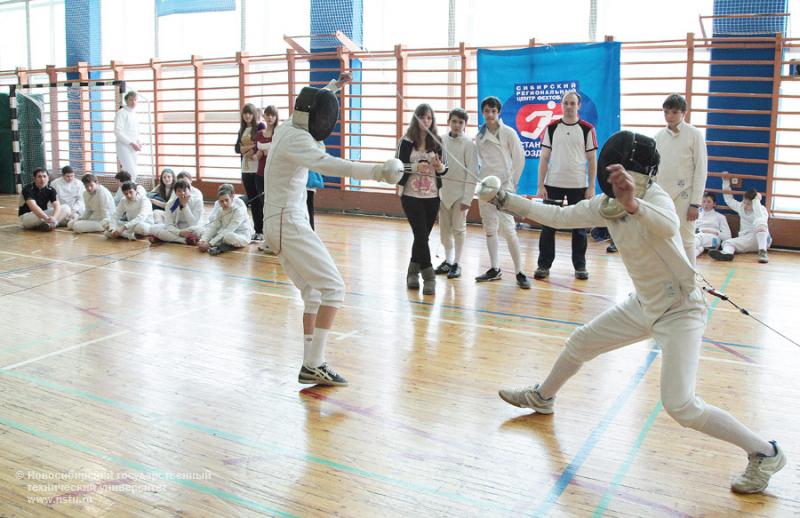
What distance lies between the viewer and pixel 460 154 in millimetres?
5957

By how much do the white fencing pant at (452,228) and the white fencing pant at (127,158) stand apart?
599cm

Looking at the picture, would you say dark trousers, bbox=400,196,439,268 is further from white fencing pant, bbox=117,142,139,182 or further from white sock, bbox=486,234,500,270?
white fencing pant, bbox=117,142,139,182

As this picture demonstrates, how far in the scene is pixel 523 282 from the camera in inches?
236

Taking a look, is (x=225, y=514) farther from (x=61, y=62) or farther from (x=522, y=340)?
(x=61, y=62)

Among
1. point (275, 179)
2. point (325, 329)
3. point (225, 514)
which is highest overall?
point (275, 179)

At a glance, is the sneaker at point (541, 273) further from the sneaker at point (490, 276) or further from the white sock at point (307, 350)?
the white sock at point (307, 350)

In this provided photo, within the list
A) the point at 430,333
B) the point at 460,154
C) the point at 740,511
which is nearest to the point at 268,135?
the point at 460,154

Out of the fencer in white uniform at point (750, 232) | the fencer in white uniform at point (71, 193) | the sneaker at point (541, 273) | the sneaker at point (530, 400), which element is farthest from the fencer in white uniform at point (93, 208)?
the fencer in white uniform at point (750, 232)

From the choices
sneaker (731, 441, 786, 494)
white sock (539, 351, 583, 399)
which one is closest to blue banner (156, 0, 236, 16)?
white sock (539, 351, 583, 399)

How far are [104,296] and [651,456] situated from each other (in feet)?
14.4

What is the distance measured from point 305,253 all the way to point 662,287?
5.73ft

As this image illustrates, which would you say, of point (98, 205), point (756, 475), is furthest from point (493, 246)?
point (98, 205)

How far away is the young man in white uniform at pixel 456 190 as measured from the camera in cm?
595

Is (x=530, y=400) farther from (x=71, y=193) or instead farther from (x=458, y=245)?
(x=71, y=193)
